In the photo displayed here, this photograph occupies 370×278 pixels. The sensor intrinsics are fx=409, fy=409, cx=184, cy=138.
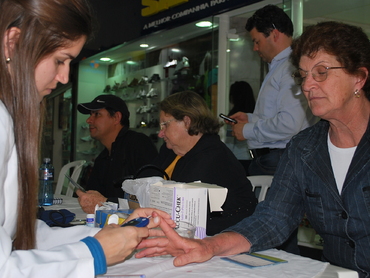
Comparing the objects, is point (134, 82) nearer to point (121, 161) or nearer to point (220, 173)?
point (121, 161)

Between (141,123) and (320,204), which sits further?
(141,123)

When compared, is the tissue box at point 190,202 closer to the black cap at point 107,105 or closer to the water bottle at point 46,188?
the water bottle at point 46,188

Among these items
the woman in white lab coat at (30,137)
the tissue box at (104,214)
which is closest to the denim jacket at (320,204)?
the tissue box at (104,214)

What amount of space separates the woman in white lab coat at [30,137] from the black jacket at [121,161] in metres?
2.27

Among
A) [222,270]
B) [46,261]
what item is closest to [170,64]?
[222,270]

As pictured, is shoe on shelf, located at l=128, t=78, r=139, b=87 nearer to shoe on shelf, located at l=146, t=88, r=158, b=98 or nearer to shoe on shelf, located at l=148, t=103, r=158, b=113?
shoe on shelf, located at l=146, t=88, r=158, b=98

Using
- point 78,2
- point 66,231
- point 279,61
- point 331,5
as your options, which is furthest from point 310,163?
point 331,5

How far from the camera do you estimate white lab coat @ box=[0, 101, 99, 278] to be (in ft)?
2.93

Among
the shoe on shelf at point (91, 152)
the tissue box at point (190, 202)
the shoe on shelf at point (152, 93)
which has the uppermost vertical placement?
the shoe on shelf at point (152, 93)

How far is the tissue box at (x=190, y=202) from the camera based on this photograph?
1.54 meters

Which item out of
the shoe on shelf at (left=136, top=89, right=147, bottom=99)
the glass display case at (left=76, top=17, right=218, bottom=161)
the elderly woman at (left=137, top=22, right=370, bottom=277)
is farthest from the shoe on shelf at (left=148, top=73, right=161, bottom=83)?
the elderly woman at (left=137, top=22, right=370, bottom=277)

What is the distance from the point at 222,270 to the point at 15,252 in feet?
2.00

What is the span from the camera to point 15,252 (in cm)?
93

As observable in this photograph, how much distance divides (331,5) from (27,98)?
5.18 m
